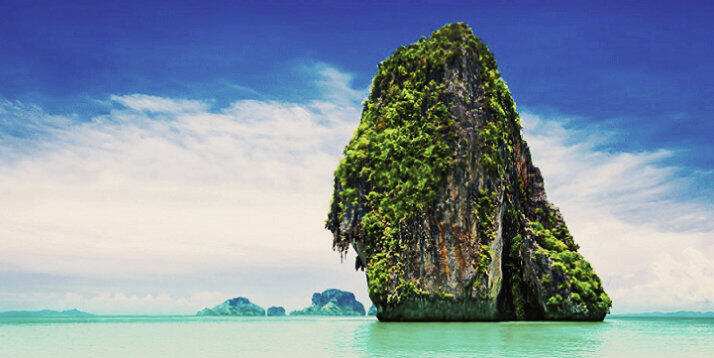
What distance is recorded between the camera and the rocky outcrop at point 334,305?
107 metres

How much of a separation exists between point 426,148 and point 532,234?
8.27m

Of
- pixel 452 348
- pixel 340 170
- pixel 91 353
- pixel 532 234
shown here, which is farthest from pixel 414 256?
pixel 91 353

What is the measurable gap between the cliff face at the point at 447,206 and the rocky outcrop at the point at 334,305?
8253 cm

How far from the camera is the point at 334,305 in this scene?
353ft

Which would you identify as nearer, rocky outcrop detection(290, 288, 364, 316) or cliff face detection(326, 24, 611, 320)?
cliff face detection(326, 24, 611, 320)

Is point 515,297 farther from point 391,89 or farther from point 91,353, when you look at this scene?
point 91,353

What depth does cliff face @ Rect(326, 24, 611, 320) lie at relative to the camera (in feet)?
76.2

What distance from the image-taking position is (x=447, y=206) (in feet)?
77.6

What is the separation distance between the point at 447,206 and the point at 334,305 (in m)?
88.1

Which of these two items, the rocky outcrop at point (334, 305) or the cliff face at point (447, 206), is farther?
the rocky outcrop at point (334, 305)

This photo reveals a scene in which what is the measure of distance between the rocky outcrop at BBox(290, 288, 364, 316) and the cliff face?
82.5 meters

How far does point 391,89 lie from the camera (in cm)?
2783

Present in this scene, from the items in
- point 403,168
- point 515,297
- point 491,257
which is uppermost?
point 403,168

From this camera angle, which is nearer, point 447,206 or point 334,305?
point 447,206
